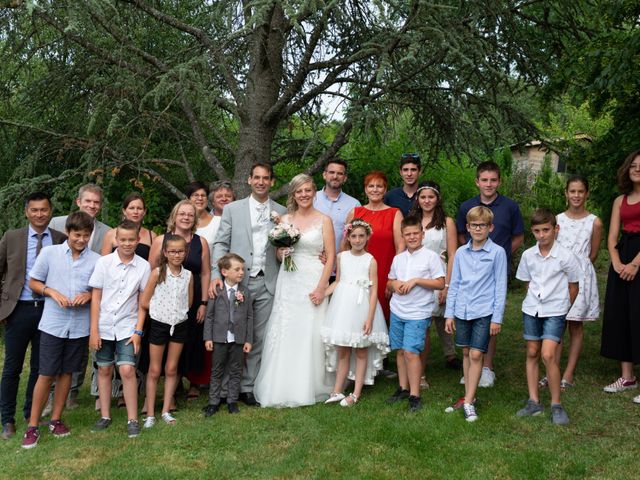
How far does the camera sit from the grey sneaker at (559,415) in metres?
5.02

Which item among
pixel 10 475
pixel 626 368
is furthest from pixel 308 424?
pixel 626 368

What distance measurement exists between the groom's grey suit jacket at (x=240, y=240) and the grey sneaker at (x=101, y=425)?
1616 mm

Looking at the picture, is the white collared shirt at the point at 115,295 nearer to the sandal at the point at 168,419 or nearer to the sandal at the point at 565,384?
the sandal at the point at 168,419

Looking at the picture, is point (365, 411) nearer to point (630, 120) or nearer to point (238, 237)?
point (238, 237)

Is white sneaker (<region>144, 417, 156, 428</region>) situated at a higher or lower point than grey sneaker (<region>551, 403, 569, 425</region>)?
lower

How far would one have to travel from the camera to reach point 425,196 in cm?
588

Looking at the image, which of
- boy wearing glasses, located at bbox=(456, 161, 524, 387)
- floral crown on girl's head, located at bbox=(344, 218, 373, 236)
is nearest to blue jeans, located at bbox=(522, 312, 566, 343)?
boy wearing glasses, located at bbox=(456, 161, 524, 387)

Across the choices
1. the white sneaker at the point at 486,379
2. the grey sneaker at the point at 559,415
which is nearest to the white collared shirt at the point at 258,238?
the white sneaker at the point at 486,379

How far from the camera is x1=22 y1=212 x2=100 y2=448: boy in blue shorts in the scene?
16.6 feet

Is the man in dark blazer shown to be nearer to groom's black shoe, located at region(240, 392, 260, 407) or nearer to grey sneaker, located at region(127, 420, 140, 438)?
grey sneaker, located at region(127, 420, 140, 438)

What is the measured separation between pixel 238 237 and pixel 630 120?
4.51 m

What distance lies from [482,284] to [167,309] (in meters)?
2.60

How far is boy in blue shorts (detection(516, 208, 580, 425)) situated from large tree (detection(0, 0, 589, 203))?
7.40 feet

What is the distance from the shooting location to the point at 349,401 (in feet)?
18.4
